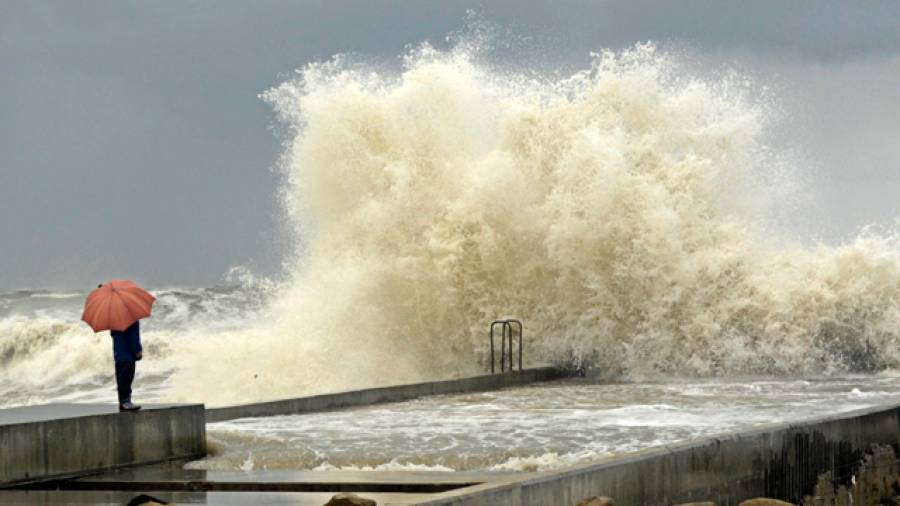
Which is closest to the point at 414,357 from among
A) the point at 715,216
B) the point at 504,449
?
the point at 715,216

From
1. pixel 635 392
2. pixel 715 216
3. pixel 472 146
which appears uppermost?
pixel 472 146

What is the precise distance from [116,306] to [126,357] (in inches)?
14.7

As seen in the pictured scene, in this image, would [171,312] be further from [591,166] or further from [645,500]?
[645,500]

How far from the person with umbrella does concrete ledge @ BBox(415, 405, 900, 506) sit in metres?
3.43

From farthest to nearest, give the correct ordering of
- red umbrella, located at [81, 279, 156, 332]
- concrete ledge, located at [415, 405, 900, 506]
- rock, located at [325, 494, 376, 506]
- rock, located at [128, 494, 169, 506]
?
red umbrella, located at [81, 279, 156, 332] < rock, located at [128, 494, 169, 506] < concrete ledge, located at [415, 405, 900, 506] < rock, located at [325, 494, 376, 506]

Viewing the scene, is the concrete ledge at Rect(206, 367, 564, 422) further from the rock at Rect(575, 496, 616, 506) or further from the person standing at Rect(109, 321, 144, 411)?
the rock at Rect(575, 496, 616, 506)

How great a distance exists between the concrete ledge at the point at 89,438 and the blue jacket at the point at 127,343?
355mm

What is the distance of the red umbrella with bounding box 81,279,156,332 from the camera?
855 centimetres

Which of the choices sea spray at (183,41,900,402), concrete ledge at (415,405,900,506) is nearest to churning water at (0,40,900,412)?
sea spray at (183,41,900,402)

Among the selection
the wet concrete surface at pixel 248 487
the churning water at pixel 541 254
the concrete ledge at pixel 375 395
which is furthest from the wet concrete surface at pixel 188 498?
the churning water at pixel 541 254

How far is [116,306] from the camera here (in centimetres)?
864

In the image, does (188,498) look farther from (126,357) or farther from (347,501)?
(126,357)

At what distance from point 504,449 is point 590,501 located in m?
3.05

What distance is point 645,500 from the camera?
6.95 m
